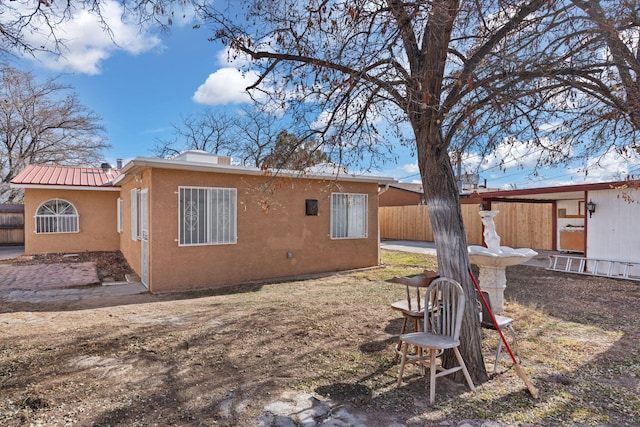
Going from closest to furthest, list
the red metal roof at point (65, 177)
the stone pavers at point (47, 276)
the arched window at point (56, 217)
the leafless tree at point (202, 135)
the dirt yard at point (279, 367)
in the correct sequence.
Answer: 1. the dirt yard at point (279, 367)
2. the stone pavers at point (47, 276)
3. the red metal roof at point (65, 177)
4. the arched window at point (56, 217)
5. the leafless tree at point (202, 135)

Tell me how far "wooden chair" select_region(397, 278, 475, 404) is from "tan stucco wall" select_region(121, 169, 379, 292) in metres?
3.64

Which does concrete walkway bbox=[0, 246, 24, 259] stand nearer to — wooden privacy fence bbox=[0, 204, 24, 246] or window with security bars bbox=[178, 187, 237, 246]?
wooden privacy fence bbox=[0, 204, 24, 246]

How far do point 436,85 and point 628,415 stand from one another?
10.4ft

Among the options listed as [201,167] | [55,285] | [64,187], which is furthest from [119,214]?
[201,167]

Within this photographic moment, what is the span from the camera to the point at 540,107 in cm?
407

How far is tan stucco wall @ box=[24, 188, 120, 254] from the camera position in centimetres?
Answer: 1267

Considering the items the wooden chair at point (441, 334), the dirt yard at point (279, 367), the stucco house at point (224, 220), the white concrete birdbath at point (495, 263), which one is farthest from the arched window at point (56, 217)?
the wooden chair at point (441, 334)

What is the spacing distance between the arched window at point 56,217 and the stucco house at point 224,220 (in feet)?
0.10

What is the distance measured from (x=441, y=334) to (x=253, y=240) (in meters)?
5.97

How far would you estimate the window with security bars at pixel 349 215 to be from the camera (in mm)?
10219

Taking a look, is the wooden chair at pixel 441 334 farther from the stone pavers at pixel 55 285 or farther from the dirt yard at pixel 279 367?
the stone pavers at pixel 55 285

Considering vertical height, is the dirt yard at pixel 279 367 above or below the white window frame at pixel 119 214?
below

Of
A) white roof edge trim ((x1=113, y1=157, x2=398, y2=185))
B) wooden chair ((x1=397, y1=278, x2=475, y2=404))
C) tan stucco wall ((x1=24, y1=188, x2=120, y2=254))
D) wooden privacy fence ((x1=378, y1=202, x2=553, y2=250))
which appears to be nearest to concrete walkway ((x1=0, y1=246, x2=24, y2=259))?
tan stucco wall ((x1=24, y1=188, x2=120, y2=254))

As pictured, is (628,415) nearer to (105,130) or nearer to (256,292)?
(256,292)
